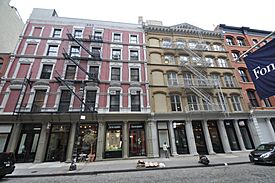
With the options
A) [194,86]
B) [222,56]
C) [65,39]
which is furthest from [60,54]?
[222,56]

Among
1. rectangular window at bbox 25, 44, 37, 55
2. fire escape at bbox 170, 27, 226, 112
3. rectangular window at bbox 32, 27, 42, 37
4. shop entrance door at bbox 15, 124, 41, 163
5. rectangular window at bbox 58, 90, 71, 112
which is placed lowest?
shop entrance door at bbox 15, 124, 41, 163

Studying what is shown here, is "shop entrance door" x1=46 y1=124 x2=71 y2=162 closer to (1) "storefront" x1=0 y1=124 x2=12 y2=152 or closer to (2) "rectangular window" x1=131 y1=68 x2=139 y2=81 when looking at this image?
(1) "storefront" x1=0 y1=124 x2=12 y2=152

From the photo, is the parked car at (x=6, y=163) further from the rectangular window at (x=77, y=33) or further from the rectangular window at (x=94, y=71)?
the rectangular window at (x=77, y=33)

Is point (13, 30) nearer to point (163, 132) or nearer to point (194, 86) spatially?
point (163, 132)

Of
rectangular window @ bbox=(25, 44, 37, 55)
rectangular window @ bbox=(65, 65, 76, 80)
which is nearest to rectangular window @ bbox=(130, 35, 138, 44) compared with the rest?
rectangular window @ bbox=(65, 65, 76, 80)

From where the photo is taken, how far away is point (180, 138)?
53.8 ft

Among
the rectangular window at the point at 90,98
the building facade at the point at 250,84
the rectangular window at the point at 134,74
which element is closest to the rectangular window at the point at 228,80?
the building facade at the point at 250,84

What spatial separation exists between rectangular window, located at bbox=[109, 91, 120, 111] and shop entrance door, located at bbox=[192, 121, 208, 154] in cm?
977

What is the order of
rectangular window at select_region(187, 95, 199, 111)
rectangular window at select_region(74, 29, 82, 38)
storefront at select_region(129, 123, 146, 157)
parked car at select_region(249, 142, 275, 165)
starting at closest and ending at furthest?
parked car at select_region(249, 142, 275, 165), storefront at select_region(129, 123, 146, 157), rectangular window at select_region(187, 95, 199, 111), rectangular window at select_region(74, 29, 82, 38)

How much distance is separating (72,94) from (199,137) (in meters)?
16.0

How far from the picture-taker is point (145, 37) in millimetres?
21141

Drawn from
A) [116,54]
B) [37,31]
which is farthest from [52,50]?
[116,54]

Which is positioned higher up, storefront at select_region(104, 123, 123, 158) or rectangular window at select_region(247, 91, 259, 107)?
rectangular window at select_region(247, 91, 259, 107)

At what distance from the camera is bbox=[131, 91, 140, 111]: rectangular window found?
1662 centimetres
